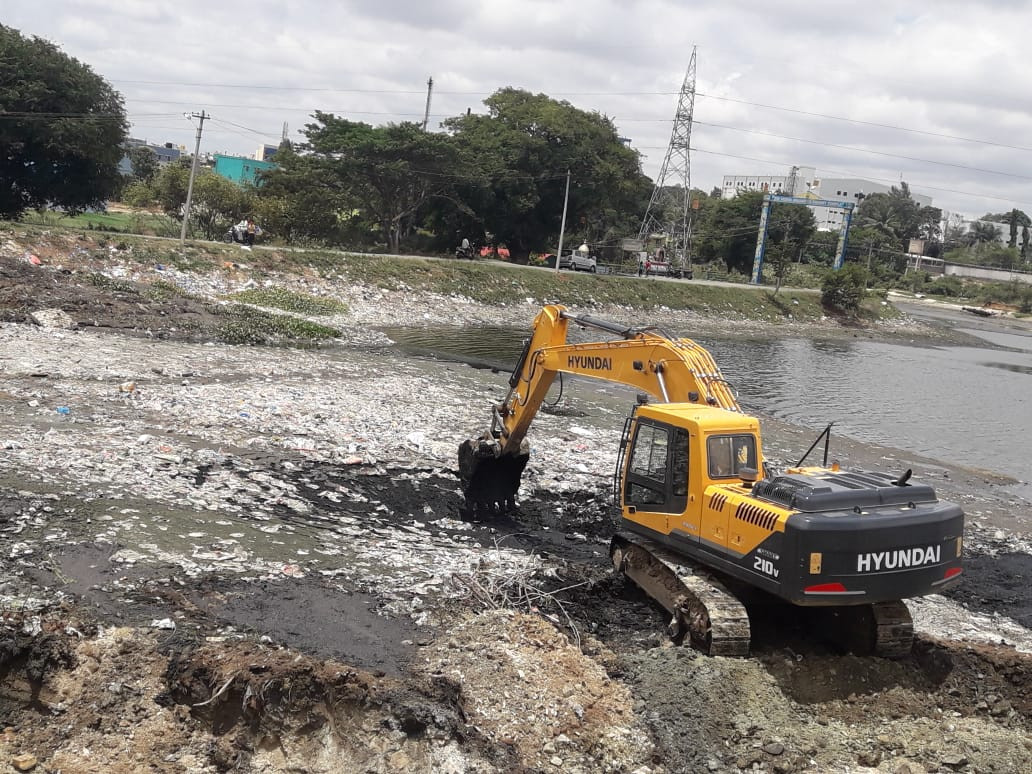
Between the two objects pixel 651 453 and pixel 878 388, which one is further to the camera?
pixel 878 388

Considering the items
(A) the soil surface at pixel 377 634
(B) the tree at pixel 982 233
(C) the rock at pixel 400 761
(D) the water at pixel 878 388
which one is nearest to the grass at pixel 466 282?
(D) the water at pixel 878 388

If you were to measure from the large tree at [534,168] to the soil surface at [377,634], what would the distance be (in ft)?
111

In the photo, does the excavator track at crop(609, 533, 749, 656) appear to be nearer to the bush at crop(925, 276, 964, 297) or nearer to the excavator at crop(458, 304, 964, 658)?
the excavator at crop(458, 304, 964, 658)

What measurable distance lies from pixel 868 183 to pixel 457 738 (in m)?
194

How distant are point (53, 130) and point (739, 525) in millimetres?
31476

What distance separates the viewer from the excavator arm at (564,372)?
9102 millimetres

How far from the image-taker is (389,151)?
41.0 m

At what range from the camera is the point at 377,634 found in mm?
7449

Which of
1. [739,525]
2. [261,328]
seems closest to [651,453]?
[739,525]

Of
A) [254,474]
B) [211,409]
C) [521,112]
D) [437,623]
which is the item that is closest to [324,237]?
[521,112]

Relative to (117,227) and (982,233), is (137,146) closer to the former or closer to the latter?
(117,227)

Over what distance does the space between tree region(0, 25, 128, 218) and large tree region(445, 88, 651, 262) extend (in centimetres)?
1632

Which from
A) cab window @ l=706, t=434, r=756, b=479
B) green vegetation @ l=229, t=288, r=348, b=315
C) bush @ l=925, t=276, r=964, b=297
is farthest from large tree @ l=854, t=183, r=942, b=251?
cab window @ l=706, t=434, r=756, b=479

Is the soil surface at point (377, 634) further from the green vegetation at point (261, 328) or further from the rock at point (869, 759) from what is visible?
the green vegetation at point (261, 328)
